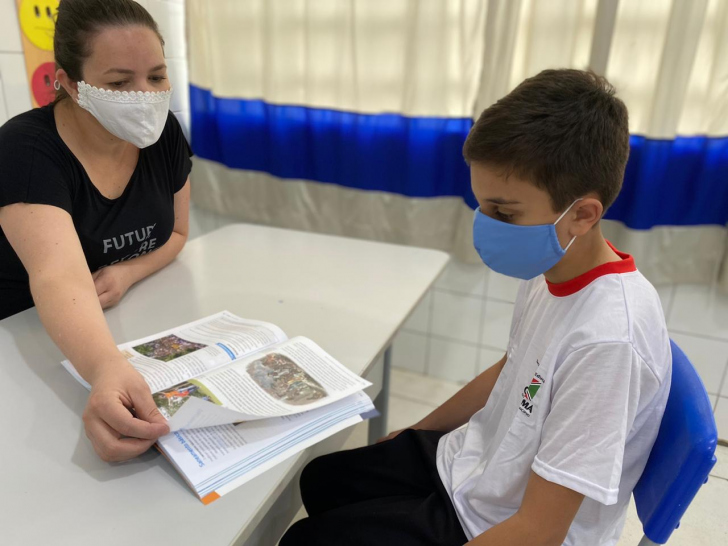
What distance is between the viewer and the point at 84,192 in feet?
3.94

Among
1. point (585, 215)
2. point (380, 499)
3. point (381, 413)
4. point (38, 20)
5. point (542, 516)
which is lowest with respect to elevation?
point (381, 413)

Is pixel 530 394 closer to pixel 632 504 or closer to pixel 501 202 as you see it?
pixel 501 202

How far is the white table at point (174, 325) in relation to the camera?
0.67 meters

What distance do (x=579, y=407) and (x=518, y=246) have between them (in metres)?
0.26

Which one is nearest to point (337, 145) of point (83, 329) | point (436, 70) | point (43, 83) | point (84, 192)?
point (436, 70)

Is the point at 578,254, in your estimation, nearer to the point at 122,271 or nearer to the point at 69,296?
the point at 69,296

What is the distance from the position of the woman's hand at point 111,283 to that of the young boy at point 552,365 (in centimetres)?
62

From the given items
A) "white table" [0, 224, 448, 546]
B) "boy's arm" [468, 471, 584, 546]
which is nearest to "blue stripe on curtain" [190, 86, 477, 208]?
"white table" [0, 224, 448, 546]

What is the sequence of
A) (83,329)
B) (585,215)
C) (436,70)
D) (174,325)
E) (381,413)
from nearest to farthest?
(585,215) → (83,329) → (174,325) → (381,413) → (436,70)

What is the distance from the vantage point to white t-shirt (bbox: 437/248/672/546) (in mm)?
721

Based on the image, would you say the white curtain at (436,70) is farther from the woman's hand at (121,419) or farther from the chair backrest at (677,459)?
the woman's hand at (121,419)

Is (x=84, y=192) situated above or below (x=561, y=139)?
below

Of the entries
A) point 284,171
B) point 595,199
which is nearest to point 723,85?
point 595,199

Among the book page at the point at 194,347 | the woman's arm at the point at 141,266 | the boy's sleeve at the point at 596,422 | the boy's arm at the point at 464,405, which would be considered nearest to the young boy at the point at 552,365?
the boy's sleeve at the point at 596,422
